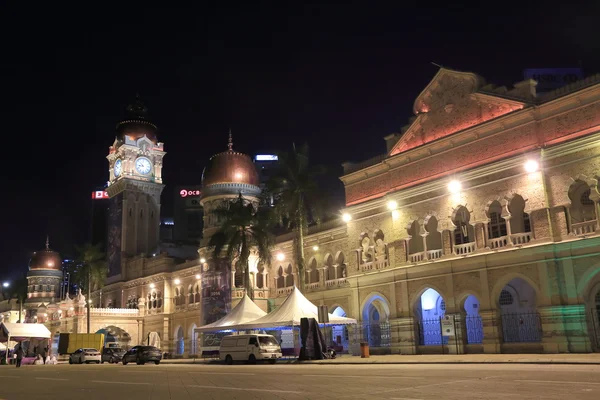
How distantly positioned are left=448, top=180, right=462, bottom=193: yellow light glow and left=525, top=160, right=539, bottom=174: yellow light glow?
394cm

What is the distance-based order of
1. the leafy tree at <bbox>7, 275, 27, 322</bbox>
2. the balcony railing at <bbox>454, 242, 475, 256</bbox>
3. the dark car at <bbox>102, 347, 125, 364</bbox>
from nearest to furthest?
the balcony railing at <bbox>454, 242, 475, 256</bbox> → the dark car at <bbox>102, 347, 125, 364</bbox> → the leafy tree at <bbox>7, 275, 27, 322</bbox>

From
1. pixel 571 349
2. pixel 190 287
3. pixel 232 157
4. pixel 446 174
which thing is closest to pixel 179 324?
pixel 190 287

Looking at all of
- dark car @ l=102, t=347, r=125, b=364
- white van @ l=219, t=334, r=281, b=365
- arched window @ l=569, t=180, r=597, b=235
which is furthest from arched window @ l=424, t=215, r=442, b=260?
dark car @ l=102, t=347, r=125, b=364

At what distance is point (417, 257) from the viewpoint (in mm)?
33125

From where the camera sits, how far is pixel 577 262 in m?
25.9

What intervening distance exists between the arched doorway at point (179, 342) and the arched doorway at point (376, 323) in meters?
26.2

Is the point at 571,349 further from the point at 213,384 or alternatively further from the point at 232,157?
the point at 232,157

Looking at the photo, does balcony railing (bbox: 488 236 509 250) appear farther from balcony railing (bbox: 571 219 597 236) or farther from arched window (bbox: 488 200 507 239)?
balcony railing (bbox: 571 219 597 236)

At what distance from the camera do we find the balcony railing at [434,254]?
32103 millimetres

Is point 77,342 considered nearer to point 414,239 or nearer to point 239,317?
point 239,317

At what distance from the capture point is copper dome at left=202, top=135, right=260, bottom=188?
178ft

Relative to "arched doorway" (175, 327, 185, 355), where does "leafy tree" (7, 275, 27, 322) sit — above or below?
above

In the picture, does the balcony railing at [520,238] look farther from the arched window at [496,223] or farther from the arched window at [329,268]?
the arched window at [329,268]

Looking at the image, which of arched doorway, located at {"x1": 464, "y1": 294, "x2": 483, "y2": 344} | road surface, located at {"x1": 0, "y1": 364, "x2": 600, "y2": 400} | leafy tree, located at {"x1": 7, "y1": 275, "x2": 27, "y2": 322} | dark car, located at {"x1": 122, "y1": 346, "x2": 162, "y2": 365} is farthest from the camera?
leafy tree, located at {"x1": 7, "y1": 275, "x2": 27, "y2": 322}
